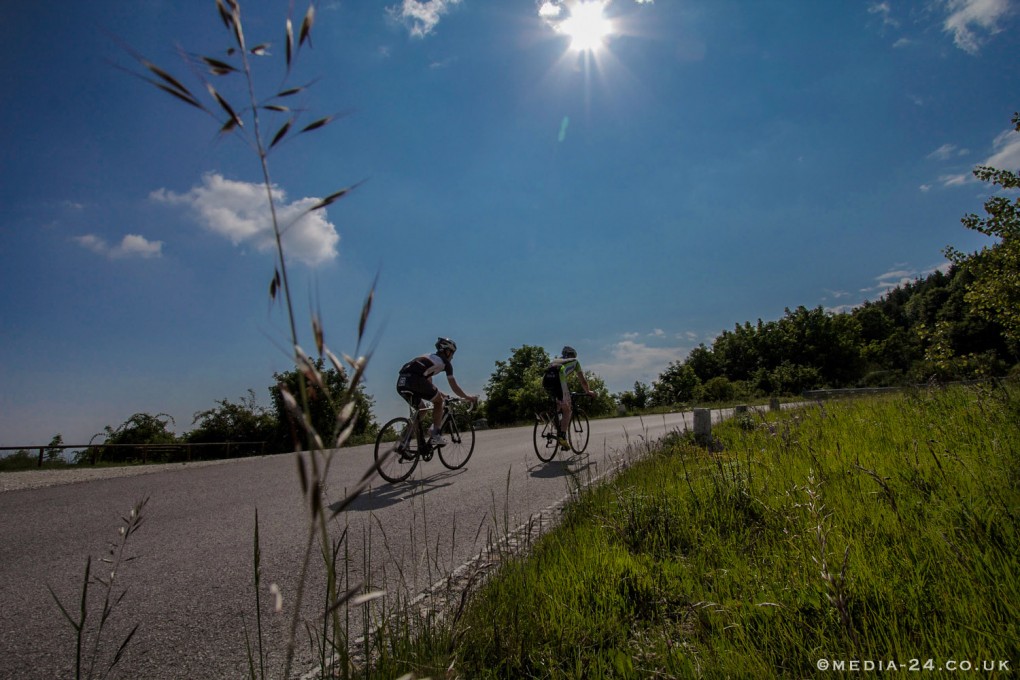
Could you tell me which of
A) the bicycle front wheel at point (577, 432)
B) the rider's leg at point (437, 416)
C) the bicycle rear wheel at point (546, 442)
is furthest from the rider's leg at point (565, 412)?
the rider's leg at point (437, 416)

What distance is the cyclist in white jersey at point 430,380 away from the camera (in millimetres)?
8281

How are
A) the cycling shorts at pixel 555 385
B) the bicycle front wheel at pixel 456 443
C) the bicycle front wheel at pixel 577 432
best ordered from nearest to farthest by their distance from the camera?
the bicycle front wheel at pixel 456 443
the cycling shorts at pixel 555 385
the bicycle front wheel at pixel 577 432

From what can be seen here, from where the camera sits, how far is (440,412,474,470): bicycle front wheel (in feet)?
28.9

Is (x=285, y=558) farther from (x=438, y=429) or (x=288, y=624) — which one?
(x=438, y=429)

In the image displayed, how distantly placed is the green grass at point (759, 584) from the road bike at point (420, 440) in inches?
174

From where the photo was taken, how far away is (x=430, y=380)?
27.7 feet

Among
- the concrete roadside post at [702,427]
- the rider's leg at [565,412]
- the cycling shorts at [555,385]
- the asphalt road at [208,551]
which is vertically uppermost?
the cycling shorts at [555,385]

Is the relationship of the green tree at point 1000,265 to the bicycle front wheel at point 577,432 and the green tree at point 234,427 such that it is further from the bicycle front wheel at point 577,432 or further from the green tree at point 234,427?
the green tree at point 234,427

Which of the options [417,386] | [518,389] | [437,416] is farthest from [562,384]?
[518,389]

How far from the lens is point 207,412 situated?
20406 mm

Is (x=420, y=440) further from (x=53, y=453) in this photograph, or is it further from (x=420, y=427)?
(x=53, y=453)

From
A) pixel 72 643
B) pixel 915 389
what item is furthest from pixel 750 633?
pixel 915 389

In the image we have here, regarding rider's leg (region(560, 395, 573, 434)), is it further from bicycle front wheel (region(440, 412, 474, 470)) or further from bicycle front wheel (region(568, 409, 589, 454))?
bicycle front wheel (region(440, 412, 474, 470))

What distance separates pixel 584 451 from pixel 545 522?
17.6 ft
